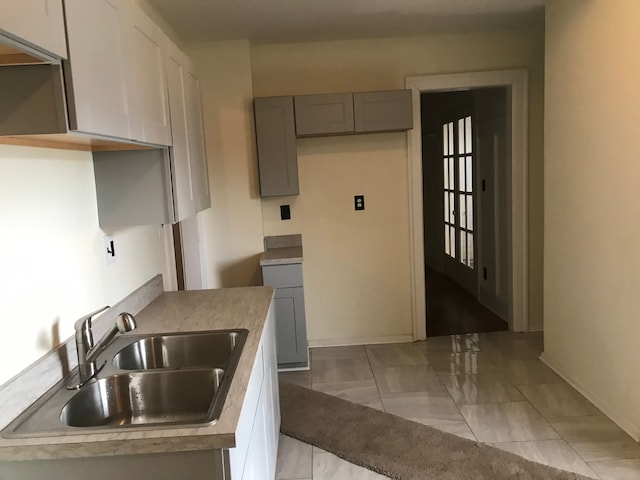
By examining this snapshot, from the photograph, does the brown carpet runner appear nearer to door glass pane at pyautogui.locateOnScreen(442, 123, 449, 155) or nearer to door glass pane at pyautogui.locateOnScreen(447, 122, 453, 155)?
door glass pane at pyautogui.locateOnScreen(447, 122, 453, 155)

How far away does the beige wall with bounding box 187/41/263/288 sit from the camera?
3969 millimetres

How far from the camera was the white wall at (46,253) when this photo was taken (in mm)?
1520

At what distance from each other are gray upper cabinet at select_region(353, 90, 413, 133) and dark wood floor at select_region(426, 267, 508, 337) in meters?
1.85

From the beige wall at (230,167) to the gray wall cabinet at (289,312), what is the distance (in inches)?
16.5

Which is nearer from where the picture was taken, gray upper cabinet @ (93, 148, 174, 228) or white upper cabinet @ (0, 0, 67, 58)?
white upper cabinet @ (0, 0, 67, 58)

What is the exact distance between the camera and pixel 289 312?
3.82 m

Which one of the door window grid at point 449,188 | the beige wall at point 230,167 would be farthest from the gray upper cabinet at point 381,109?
the door window grid at point 449,188

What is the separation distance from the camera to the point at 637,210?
261cm

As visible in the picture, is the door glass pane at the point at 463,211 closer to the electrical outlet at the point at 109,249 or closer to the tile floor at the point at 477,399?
the tile floor at the point at 477,399

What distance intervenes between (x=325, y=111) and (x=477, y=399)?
222 centimetres

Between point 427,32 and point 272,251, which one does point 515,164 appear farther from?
point 272,251

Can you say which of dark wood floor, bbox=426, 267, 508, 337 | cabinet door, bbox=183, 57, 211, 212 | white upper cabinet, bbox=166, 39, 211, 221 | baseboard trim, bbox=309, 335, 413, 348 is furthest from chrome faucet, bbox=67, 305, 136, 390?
dark wood floor, bbox=426, 267, 508, 337

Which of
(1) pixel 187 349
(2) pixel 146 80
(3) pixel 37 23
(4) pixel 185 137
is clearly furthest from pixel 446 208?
(3) pixel 37 23

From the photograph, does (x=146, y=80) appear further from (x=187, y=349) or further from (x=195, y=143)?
(x=187, y=349)
